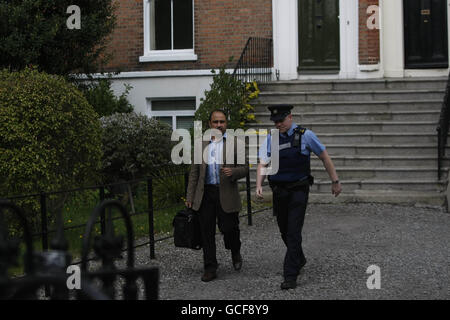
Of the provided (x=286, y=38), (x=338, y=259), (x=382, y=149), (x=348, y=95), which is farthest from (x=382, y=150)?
(x=338, y=259)

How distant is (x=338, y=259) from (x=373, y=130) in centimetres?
553

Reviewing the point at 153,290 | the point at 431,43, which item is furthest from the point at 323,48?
the point at 153,290

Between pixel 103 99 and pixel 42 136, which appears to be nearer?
pixel 42 136

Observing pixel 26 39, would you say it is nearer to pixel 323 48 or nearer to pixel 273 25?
pixel 273 25

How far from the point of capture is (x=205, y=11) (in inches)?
609

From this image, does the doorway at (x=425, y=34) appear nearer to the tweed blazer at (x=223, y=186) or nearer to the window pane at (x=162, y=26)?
the window pane at (x=162, y=26)

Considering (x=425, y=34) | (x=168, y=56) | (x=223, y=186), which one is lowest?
(x=223, y=186)

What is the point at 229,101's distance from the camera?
510 inches

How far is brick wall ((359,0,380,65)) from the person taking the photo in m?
14.4

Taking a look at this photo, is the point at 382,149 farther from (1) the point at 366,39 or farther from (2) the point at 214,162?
(2) the point at 214,162

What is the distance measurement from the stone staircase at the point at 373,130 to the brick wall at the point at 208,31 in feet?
5.10

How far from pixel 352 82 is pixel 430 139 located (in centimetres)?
233

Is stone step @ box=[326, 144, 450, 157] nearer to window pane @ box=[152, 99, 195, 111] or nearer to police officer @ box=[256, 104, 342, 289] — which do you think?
window pane @ box=[152, 99, 195, 111]

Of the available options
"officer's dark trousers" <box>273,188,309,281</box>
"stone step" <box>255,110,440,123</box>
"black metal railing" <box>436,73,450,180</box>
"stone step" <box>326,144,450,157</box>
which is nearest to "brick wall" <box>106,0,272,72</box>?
"stone step" <box>255,110,440,123</box>
